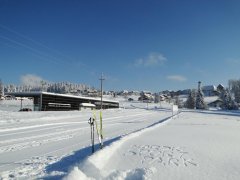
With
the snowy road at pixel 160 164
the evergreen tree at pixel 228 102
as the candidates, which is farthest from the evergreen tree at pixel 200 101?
the snowy road at pixel 160 164

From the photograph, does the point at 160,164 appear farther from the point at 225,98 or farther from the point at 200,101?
the point at 200,101

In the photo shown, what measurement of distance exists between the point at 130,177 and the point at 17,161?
438cm

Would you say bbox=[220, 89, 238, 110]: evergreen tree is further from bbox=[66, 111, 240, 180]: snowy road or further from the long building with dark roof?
bbox=[66, 111, 240, 180]: snowy road

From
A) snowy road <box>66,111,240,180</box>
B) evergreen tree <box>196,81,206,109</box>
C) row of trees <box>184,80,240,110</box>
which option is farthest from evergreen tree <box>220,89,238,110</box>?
snowy road <box>66,111,240,180</box>

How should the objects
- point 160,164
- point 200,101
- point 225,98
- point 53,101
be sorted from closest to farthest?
point 160,164
point 53,101
point 225,98
point 200,101

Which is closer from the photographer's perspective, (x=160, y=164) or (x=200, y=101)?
(x=160, y=164)

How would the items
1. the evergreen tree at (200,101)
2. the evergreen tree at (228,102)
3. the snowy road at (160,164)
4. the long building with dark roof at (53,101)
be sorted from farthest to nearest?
the evergreen tree at (200,101) < the evergreen tree at (228,102) < the long building with dark roof at (53,101) < the snowy road at (160,164)

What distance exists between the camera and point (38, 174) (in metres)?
7.31

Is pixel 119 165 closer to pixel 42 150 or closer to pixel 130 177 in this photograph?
pixel 130 177

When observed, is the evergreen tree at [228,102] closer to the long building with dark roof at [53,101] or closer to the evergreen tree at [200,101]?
the evergreen tree at [200,101]

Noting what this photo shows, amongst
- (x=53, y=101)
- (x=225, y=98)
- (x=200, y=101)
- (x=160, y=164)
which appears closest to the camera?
(x=160, y=164)

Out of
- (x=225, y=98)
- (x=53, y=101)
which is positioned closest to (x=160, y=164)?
(x=53, y=101)

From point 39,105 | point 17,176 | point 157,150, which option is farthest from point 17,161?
point 39,105

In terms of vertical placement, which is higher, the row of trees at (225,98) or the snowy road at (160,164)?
the row of trees at (225,98)
